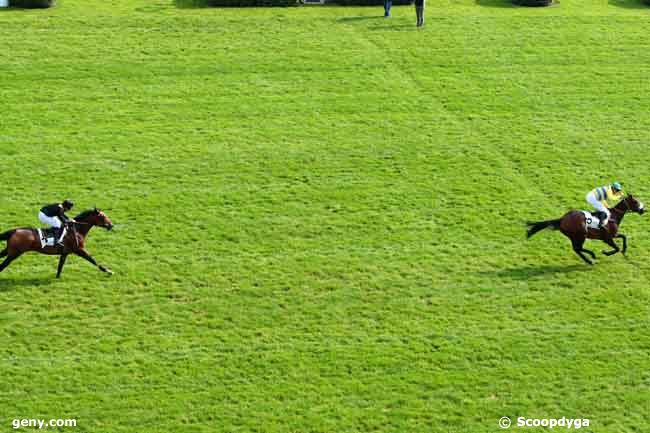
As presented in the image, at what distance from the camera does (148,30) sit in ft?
126

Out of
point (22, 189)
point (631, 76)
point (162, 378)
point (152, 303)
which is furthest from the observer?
point (631, 76)

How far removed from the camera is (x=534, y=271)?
79.2 feet

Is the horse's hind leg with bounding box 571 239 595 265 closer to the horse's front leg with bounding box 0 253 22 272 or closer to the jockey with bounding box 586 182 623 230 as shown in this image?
the jockey with bounding box 586 182 623 230

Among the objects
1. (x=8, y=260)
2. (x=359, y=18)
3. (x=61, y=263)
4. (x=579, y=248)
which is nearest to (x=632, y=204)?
(x=579, y=248)

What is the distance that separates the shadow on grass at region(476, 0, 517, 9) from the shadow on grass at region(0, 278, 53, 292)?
26259 millimetres

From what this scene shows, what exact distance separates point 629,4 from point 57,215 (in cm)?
3108

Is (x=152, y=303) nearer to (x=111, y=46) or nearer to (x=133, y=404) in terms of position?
(x=133, y=404)

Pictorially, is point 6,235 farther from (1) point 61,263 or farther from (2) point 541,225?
(2) point 541,225

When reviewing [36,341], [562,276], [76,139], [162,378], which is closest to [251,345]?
[162,378]

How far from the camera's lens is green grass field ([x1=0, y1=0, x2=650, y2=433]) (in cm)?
1986

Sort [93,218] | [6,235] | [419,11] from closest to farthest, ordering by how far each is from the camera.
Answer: [6,235] → [93,218] → [419,11]

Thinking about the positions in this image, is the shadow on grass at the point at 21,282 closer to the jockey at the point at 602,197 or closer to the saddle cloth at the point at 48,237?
the saddle cloth at the point at 48,237

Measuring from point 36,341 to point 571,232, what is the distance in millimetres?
12894

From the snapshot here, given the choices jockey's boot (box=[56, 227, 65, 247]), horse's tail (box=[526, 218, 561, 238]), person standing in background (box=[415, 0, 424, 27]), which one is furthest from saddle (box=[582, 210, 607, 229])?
person standing in background (box=[415, 0, 424, 27])
